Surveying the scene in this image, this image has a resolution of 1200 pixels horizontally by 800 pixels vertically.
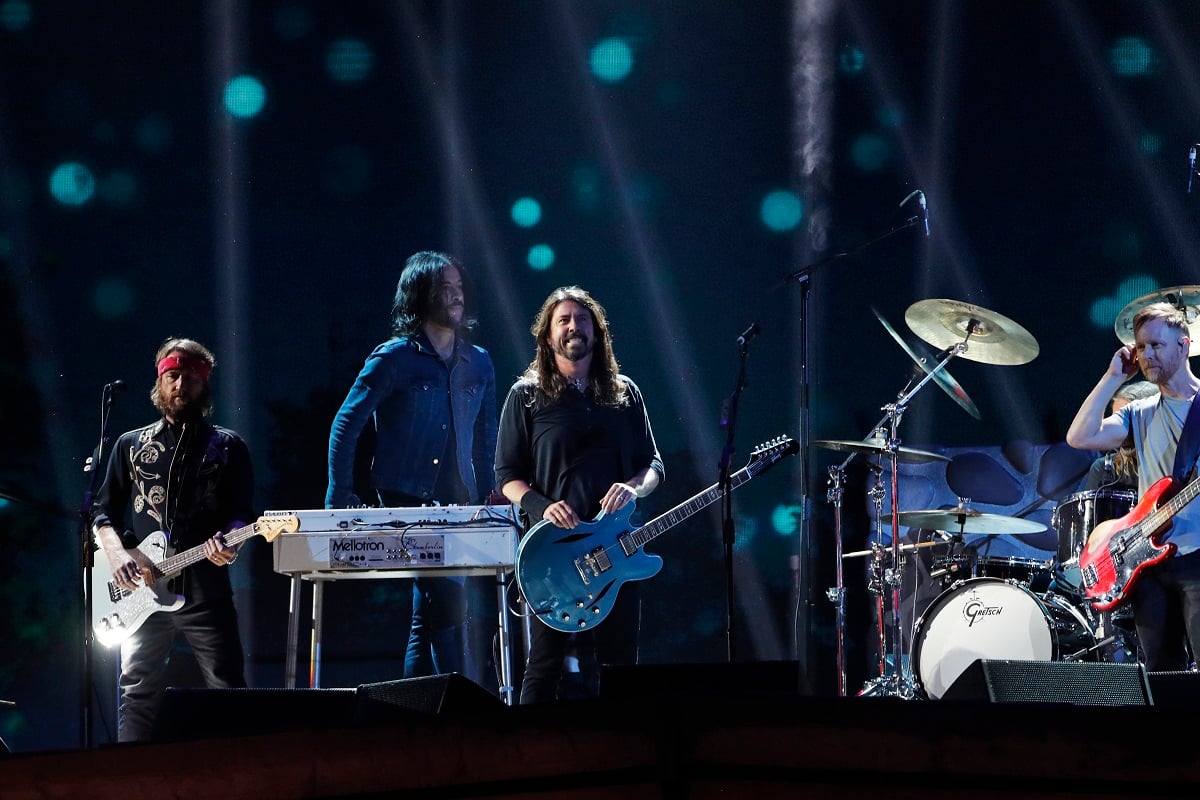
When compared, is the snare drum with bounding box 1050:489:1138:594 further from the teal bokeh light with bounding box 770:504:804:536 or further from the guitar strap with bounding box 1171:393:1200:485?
the teal bokeh light with bounding box 770:504:804:536

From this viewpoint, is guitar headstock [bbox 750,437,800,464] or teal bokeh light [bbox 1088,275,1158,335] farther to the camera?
teal bokeh light [bbox 1088,275,1158,335]

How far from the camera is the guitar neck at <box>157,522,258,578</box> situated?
502 cm

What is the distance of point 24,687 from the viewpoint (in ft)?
22.1

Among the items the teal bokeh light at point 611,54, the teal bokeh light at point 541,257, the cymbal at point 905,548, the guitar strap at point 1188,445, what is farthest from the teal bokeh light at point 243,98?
the guitar strap at point 1188,445

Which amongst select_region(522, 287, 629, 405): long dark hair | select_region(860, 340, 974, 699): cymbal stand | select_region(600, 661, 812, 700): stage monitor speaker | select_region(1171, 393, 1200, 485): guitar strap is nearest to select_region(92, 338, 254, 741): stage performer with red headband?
select_region(522, 287, 629, 405): long dark hair

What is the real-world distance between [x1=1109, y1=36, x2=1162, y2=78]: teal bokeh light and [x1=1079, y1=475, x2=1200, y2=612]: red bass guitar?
3.42 m

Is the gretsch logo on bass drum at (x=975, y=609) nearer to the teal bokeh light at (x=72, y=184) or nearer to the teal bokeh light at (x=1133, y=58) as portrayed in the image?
the teal bokeh light at (x=1133, y=58)

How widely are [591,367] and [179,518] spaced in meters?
1.86

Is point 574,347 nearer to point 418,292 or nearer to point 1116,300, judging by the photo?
point 418,292

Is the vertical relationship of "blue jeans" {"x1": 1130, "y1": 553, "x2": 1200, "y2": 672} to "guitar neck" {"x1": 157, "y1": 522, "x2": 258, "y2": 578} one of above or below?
below

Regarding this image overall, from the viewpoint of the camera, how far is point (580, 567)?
4.53m

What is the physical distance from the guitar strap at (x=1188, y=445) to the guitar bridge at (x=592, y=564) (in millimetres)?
2052

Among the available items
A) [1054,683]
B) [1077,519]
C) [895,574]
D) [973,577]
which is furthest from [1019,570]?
[1054,683]

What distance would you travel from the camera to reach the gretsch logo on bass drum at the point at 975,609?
223 inches
